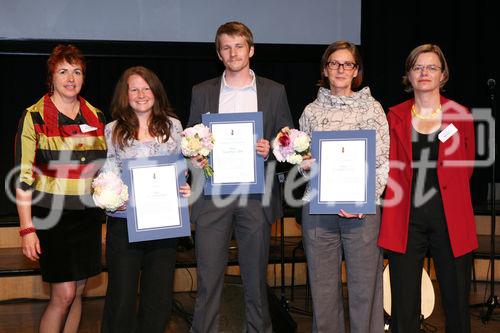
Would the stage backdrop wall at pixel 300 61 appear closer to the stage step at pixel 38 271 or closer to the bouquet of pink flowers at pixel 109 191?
the stage step at pixel 38 271

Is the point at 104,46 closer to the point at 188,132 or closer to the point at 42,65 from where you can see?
the point at 42,65

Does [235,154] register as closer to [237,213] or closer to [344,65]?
[237,213]

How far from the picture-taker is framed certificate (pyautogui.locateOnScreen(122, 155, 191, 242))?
3.31 metres

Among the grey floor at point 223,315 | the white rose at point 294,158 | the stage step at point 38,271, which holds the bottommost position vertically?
the grey floor at point 223,315

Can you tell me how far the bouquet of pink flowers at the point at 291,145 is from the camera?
3.33m

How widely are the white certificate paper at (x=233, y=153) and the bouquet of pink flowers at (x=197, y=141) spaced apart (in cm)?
11

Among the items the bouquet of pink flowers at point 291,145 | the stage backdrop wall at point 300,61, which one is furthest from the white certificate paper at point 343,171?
the stage backdrop wall at point 300,61

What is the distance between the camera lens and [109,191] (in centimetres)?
319

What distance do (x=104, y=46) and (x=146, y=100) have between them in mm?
2824

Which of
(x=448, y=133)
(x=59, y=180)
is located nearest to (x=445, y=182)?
(x=448, y=133)

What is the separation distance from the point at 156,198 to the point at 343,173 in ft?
3.18

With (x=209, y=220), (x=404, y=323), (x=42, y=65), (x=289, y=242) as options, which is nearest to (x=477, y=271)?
(x=289, y=242)

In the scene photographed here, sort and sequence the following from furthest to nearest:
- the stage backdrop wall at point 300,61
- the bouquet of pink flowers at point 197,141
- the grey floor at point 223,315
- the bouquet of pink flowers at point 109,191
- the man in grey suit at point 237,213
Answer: the stage backdrop wall at point 300,61, the grey floor at point 223,315, the man in grey suit at point 237,213, the bouquet of pink flowers at point 197,141, the bouquet of pink flowers at point 109,191

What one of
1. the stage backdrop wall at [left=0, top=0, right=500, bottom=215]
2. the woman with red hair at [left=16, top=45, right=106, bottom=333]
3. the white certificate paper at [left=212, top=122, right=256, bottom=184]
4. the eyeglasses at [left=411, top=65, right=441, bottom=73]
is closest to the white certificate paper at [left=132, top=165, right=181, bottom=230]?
the white certificate paper at [left=212, top=122, right=256, bottom=184]
